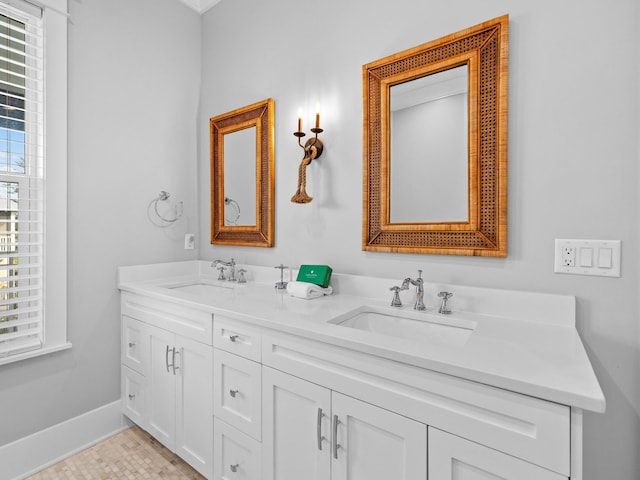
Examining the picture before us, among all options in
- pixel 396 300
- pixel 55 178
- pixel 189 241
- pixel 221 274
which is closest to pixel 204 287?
pixel 221 274

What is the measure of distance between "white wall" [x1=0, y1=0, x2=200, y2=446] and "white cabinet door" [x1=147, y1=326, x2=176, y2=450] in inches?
16.3

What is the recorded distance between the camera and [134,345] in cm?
196

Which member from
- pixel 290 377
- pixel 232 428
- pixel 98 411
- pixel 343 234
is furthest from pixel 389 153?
pixel 98 411

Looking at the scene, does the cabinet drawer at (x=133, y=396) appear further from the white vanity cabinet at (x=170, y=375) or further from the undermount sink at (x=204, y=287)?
the undermount sink at (x=204, y=287)

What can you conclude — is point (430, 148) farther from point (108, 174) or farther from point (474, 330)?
point (108, 174)

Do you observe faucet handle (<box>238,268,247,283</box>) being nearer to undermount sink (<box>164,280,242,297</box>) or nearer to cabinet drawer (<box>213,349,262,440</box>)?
undermount sink (<box>164,280,242,297</box>)

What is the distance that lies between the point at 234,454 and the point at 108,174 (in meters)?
1.67

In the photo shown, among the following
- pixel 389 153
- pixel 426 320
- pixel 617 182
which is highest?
pixel 389 153

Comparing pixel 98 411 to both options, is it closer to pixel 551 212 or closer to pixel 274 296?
pixel 274 296

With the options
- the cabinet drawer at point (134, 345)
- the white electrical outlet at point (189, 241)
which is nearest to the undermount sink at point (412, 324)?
the cabinet drawer at point (134, 345)

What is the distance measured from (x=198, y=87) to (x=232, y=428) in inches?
87.7

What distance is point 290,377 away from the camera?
1175 millimetres

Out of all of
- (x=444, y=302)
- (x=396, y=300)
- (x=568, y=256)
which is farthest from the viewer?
(x=396, y=300)

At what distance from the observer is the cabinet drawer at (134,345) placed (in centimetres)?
187
